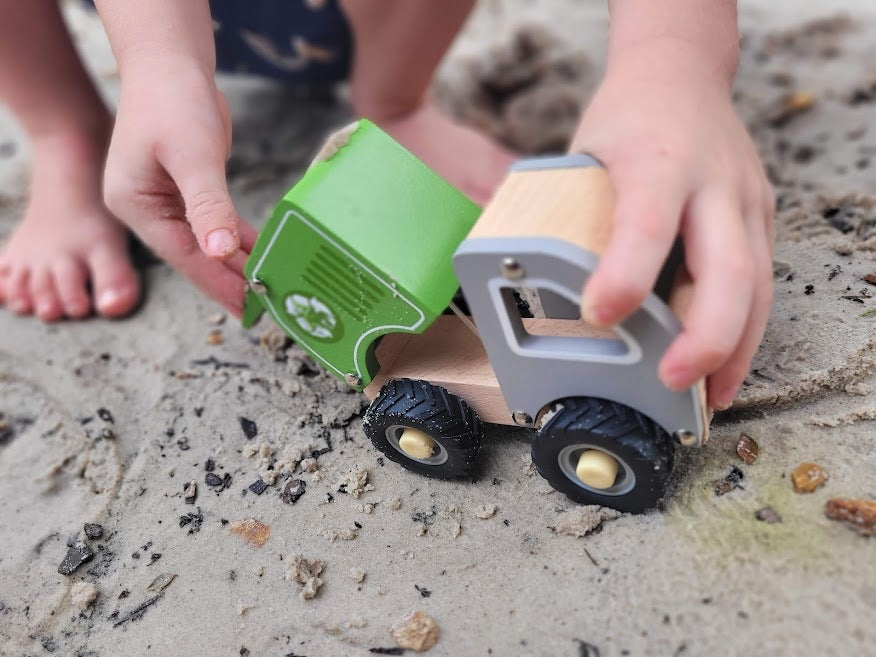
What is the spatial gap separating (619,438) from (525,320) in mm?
193

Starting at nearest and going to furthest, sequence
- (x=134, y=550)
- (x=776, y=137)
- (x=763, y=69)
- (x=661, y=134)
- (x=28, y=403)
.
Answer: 1. (x=661, y=134)
2. (x=134, y=550)
3. (x=28, y=403)
4. (x=776, y=137)
5. (x=763, y=69)

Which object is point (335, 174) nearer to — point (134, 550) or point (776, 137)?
point (134, 550)

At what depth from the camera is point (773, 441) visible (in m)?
0.88

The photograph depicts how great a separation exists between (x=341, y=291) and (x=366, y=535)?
11.6 inches

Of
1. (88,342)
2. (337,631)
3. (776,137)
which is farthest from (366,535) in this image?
(776,137)

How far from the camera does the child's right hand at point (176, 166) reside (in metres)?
0.89

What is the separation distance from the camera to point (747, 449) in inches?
34.5

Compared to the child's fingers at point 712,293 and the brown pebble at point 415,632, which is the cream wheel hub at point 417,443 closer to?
the brown pebble at point 415,632

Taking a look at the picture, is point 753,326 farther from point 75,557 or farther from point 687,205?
point 75,557

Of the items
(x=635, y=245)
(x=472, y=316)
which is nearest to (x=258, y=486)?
(x=472, y=316)

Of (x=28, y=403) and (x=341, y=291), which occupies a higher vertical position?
(x=341, y=291)

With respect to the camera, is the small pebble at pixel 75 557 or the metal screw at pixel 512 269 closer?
the metal screw at pixel 512 269

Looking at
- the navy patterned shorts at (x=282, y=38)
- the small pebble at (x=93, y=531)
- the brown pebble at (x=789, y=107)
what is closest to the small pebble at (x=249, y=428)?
the small pebble at (x=93, y=531)

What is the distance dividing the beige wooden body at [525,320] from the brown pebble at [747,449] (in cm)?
9
